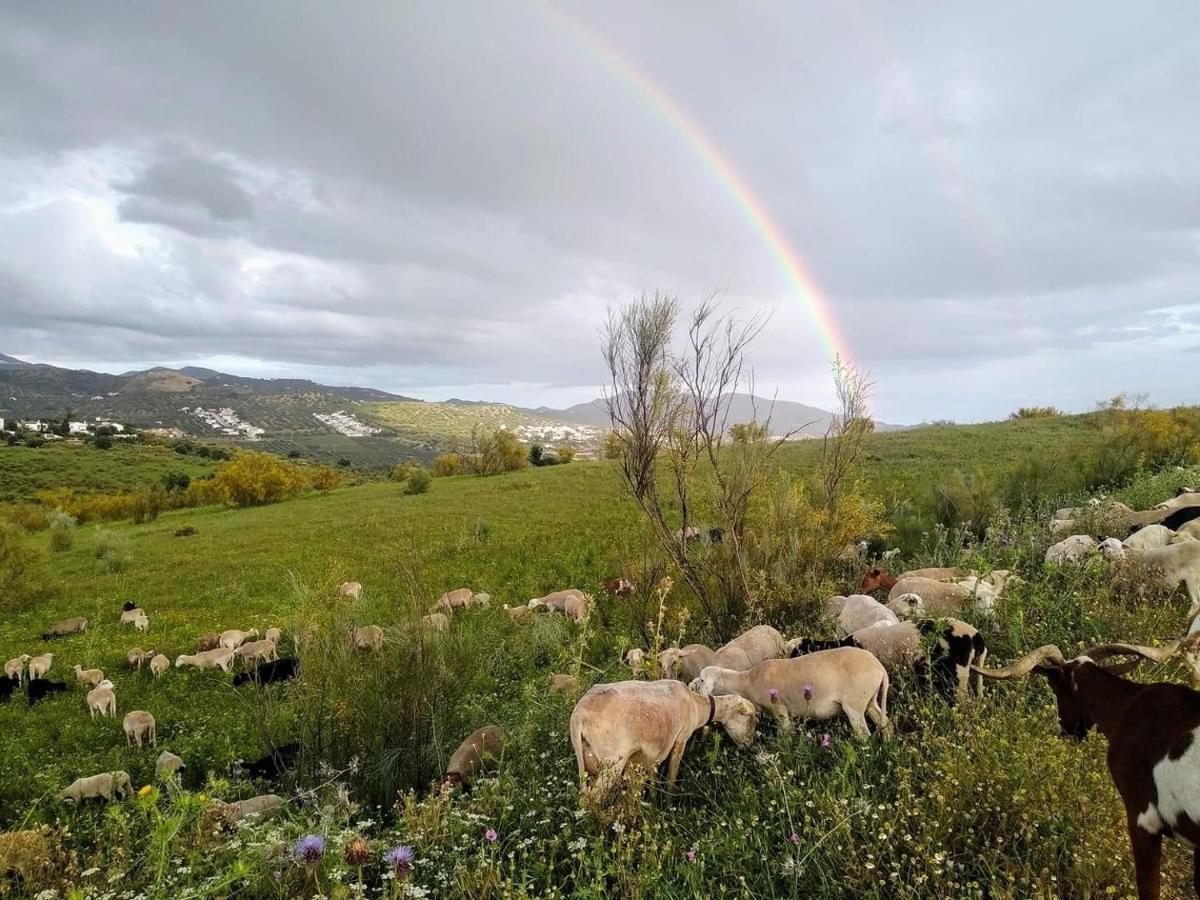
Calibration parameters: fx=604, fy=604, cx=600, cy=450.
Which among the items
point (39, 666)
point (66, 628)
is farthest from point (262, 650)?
point (66, 628)

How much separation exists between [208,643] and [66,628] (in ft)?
15.3

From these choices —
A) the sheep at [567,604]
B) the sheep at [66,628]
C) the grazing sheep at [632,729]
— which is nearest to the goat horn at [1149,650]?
the grazing sheep at [632,729]

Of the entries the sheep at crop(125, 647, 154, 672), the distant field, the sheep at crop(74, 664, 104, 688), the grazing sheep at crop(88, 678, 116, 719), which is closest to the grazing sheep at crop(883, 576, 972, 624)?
the grazing sheep at crop(88, 678, 116, 719)

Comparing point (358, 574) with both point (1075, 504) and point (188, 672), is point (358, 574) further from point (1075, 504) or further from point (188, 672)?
point (1075, 504)

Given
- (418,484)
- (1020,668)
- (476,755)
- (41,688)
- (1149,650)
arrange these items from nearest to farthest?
(1149,650) < (1020,668) < (476,755) < (41,688) < (418,484)

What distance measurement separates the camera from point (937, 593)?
6570mm

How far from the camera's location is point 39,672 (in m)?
9.96

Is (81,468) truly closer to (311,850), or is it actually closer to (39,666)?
(39,666)

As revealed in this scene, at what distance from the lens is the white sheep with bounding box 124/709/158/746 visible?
7.34m

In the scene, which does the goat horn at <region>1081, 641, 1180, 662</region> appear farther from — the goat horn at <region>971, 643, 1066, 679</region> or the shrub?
the shrub

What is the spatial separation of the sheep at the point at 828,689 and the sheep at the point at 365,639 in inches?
118

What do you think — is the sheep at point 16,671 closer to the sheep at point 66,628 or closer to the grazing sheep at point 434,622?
the sheep at point 66,628

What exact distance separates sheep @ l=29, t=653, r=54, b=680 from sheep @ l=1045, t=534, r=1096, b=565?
14.6 metres

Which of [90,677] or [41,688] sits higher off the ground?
[90,677]
